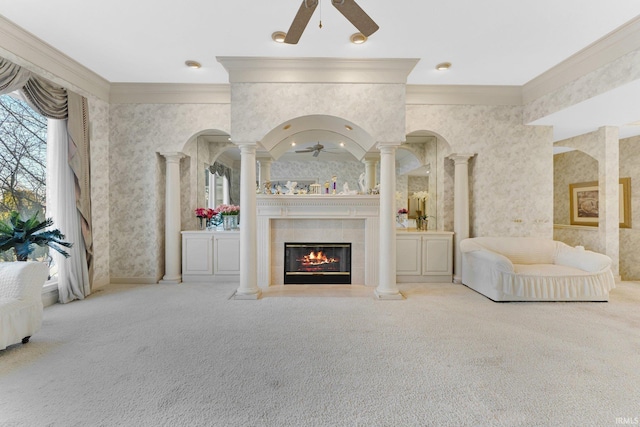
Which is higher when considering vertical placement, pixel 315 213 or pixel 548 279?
pixel 315 213

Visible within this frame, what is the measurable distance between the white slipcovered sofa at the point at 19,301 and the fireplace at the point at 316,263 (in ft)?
10.2

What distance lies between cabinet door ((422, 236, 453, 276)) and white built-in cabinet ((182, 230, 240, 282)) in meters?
3.25

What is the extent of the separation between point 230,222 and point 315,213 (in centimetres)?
165

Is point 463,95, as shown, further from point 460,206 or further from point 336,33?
point 336,33

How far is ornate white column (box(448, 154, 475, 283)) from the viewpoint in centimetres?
524

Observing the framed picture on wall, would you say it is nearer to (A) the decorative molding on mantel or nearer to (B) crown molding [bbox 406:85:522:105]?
(A) the decorative molding on mantel

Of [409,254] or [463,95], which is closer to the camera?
[463,95]

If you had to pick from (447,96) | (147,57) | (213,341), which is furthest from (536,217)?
(147,57)

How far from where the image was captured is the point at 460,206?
529cm

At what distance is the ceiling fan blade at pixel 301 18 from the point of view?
2.29 metres

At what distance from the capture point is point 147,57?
4125 mm

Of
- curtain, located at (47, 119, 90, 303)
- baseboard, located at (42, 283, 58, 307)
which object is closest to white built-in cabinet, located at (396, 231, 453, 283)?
curtain, located at (47, 119, 90, 303)

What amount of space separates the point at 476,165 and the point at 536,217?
4.41 ft

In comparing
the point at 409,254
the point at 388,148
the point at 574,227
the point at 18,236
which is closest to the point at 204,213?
the point at 18,236
